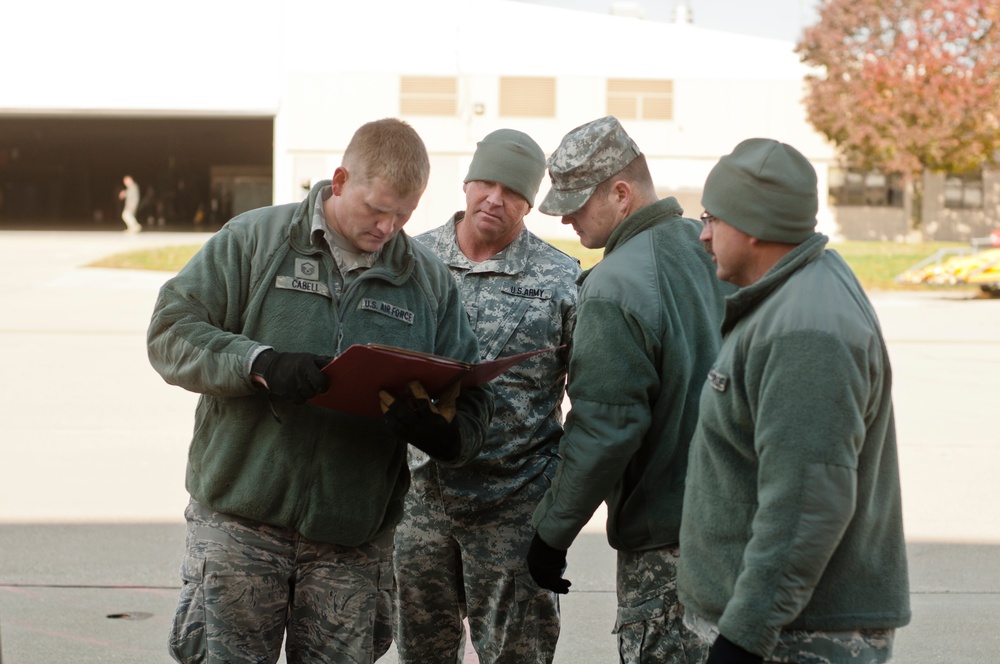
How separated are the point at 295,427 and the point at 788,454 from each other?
4.60 ft

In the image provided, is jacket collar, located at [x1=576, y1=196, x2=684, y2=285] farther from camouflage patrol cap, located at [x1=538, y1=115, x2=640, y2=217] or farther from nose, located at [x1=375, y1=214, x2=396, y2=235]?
nose, located at [x1=375, y1=214, x2=396, y2=235]

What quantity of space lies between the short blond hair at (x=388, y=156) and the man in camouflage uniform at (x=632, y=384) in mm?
428

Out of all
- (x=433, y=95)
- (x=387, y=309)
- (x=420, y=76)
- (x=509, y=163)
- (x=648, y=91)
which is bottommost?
(x=387, y=309)

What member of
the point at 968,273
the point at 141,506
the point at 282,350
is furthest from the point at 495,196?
the point at 968,273

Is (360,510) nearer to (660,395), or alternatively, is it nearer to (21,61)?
(660,395)

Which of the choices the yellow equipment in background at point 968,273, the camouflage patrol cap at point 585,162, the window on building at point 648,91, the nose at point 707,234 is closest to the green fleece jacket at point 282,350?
the camouflage patrol cap at point 585,162

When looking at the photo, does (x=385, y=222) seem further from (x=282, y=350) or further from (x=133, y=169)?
(x=133, y=169)

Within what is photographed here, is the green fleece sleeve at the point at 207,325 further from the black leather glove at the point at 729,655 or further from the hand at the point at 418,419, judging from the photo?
the black leather glove at the point at 729,655

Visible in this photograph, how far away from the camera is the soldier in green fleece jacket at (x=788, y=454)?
2305 mm

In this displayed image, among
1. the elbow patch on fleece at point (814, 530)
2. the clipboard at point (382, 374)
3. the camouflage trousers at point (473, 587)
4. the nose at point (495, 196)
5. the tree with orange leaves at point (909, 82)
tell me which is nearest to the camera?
the elbow patch on fleece at point (814, 530)

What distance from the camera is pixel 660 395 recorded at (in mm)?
3197

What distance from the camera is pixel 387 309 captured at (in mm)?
3320

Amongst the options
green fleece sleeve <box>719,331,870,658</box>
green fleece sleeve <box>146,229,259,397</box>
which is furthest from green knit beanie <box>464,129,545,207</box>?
green fleece sleeve <box>719,331,870,658</box>

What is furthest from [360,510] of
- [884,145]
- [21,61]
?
[21,61]
